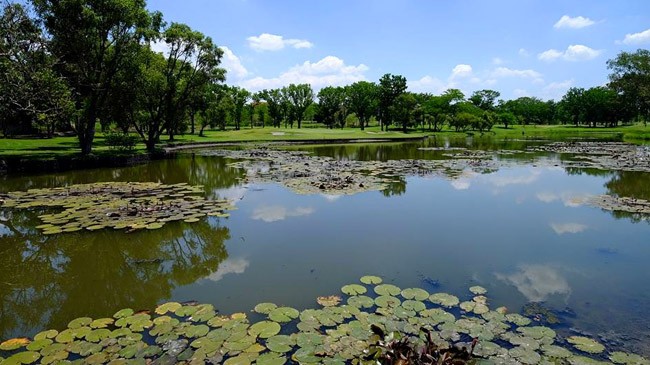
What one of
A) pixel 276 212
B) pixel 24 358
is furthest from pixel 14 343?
pixel 276 212

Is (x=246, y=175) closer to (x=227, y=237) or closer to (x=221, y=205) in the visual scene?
(x=221, y=205)

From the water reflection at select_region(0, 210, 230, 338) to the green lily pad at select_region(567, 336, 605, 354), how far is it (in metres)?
6.10

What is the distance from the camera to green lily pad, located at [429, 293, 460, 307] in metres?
5.91

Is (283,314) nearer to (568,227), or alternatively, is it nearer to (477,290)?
(477,290)

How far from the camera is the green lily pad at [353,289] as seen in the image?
6316 millimetres

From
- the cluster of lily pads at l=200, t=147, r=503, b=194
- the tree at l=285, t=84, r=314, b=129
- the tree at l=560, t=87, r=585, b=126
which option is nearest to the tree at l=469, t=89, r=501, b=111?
the tree at l=560, t=87, r=585, b=126

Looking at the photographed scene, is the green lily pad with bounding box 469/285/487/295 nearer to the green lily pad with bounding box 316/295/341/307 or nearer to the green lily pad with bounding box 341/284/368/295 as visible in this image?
the green lily pad with bounding box 341/284/368/295

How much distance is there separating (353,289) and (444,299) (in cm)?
147

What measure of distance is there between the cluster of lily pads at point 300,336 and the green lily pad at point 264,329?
0.01 meters

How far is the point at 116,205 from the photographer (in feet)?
40.8

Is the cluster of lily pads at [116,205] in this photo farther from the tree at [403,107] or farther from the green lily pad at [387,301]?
the tree at [403,107]

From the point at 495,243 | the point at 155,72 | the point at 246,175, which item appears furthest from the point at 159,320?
the point at 155,72

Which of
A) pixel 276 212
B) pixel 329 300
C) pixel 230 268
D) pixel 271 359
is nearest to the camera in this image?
pixel 271 359

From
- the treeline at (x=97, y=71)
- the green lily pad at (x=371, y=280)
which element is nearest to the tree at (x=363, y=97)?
the treeline at (x=97, y=71)
